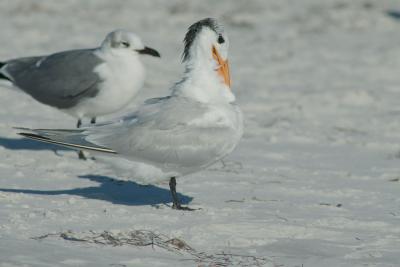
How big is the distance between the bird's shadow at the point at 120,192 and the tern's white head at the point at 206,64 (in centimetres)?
69

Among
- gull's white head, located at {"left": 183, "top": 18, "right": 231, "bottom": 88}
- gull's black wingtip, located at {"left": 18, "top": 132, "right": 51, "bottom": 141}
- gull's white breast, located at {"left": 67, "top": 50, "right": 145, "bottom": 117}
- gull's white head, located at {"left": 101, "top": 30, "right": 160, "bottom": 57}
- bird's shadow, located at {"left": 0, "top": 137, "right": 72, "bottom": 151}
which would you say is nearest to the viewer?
→ gull's black wingtip, located at {"left": 18, "top": 132, "right": 51, "bottom": 141}

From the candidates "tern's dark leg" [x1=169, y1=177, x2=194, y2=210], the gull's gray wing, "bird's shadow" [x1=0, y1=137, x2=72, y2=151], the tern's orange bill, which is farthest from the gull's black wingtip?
"bird's shadow" [x1=0, y1=137, x2=72, y2=151]

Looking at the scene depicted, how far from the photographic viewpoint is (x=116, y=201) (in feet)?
19.8

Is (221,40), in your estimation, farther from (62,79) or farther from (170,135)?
(62,79)

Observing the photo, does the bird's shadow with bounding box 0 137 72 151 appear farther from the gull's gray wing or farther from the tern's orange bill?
the tern's orange bill

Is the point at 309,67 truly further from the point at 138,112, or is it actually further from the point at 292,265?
the point at 292,265

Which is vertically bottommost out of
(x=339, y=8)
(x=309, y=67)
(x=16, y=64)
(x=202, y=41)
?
(x=202, y=41)

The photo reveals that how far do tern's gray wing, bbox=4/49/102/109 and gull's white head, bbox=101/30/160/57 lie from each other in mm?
158

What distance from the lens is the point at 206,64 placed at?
246 inches

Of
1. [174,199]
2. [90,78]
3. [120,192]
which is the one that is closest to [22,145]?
[90,78]

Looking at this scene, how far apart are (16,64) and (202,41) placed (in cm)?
252

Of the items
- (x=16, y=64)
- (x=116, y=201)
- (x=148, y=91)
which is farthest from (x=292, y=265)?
(x=148, y=91)

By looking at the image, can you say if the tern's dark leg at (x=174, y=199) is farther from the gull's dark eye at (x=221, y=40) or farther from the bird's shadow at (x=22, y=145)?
the bird's shadow at (x=22, y=145)

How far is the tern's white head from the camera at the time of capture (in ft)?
20.2
